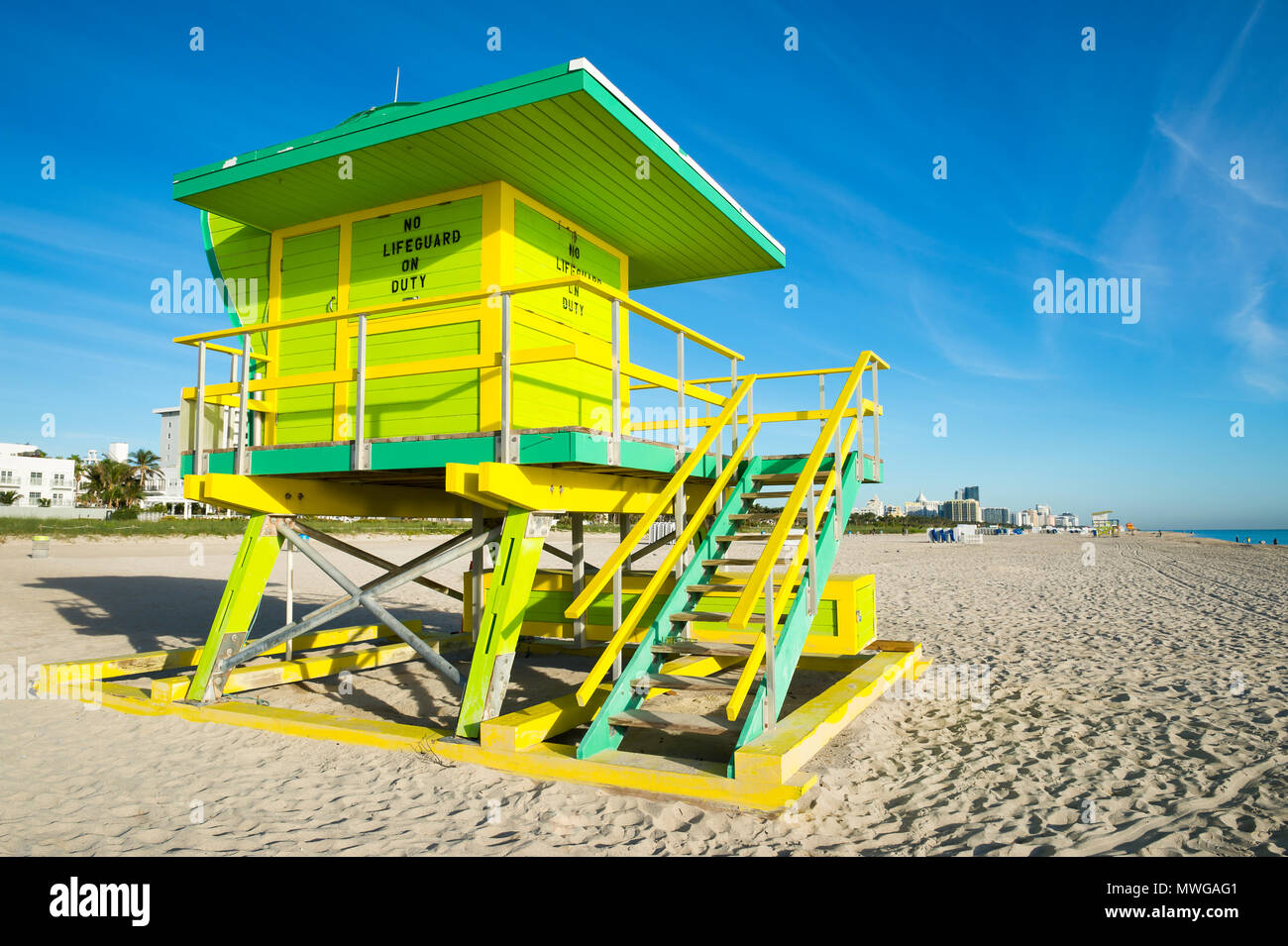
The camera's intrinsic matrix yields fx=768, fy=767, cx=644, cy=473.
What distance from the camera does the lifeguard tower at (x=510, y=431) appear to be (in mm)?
5789

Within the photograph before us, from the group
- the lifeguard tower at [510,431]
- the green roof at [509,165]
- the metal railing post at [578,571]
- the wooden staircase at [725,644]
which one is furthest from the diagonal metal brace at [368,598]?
the green roof at [509,165]

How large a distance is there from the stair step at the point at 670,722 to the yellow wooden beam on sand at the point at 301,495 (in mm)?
3580

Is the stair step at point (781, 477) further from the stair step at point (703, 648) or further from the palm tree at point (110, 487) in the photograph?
the palm tree at point (110, 487)

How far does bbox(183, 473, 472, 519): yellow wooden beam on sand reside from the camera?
731cm

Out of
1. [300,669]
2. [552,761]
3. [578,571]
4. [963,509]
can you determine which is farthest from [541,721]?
[963,509]

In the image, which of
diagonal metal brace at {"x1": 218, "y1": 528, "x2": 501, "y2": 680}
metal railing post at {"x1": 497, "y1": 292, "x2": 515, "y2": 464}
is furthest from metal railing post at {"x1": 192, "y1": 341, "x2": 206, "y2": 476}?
metal railing post at {"x1": 497, "y1": 292, "x2": 515, "y2": 464}

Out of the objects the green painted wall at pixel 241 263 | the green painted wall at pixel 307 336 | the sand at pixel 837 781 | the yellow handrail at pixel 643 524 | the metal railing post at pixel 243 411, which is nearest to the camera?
the sand at pixel 837 781

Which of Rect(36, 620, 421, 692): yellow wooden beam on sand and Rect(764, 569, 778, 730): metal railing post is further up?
Rect(764, 569, 778, 730): metal railing post

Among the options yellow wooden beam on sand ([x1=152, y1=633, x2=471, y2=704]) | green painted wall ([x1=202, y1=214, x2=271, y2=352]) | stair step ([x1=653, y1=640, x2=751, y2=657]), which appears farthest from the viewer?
green painted wall ([x1=202, y1=214, x2=271, y2=352])

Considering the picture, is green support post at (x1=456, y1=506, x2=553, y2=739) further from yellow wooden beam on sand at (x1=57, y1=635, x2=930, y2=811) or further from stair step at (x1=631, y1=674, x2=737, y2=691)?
stair step at (x1=631, y1=674, x2=737, y2=691)

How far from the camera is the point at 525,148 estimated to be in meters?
6.57

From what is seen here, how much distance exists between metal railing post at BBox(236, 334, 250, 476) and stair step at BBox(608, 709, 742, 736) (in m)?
4.52

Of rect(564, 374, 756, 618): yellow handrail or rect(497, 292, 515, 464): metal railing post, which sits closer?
rect(564, 374, 756, 618): yellow handrail

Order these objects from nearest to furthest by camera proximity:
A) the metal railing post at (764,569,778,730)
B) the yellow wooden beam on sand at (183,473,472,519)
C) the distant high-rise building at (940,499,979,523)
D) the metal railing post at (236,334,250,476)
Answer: the metal railing post at (764,569,778,730), the metal railing post at (236,334,250,476), the yellow wooden beam on sand at (183,473,472,519), the distant high-rise building at (940,499,979,523)
